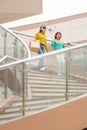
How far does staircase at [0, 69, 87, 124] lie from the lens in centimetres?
576

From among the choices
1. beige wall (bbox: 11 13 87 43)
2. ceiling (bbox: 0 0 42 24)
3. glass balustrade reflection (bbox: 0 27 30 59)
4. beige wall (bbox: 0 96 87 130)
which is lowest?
beige wall (bbox: 0 96 87 130)

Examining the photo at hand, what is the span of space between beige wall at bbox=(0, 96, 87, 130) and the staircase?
0.54ft

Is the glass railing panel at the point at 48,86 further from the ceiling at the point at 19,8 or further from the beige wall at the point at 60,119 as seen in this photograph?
the ceiling at the point at 19,8

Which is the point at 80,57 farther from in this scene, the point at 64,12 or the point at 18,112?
the point at 64,12

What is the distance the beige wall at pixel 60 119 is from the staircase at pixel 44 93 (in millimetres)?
164

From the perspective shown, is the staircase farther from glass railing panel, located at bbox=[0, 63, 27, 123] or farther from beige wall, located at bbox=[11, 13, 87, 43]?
beige wall, located at bbox=[11, 13, 87, 43]

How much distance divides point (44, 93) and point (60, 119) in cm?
58

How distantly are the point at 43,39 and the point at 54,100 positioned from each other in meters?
3.05

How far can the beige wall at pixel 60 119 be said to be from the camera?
544 centimetres

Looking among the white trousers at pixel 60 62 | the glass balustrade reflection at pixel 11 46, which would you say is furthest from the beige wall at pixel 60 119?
the glass balustrade reflection at pixel 11 46

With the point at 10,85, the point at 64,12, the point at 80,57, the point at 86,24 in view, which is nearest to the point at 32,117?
the point at 10,85

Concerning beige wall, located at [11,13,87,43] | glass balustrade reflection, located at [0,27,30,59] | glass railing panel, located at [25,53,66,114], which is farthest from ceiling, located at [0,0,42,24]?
glass railing panel, located at [25,53,66,114]

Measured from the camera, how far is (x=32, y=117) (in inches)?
222

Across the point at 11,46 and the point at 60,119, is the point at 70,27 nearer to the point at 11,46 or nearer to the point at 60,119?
the point at 11,46
